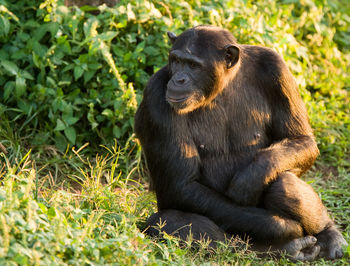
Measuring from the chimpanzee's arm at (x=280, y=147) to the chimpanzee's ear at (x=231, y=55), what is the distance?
0.45 meters

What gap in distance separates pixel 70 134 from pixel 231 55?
2265 mm

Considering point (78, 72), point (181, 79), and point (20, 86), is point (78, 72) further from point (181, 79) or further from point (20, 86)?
point (181, 79)

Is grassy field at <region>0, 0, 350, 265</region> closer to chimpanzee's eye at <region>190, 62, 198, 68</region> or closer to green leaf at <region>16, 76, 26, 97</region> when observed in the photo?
green leaf at <region>16, 76, 26, 97</region>

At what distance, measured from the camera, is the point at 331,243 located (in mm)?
5492

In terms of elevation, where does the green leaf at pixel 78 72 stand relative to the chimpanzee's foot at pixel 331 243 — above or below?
above

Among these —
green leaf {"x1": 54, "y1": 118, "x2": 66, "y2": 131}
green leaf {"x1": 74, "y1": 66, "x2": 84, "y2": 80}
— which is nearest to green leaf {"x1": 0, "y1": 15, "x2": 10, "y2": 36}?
green leaf {"x1": 74, "y1": 66, "x2": 84, "y2": 80}

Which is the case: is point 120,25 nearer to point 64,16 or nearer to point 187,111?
point 64,16

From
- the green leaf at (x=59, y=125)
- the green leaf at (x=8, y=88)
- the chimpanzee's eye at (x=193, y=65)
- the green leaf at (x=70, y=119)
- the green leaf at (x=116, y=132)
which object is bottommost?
the green leaf at (x=116, y=132)

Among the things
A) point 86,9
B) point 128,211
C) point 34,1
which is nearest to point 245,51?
point 128,211

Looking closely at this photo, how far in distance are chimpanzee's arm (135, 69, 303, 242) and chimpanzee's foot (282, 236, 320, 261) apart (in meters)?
0.06

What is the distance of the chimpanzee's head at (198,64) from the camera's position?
5258 mm

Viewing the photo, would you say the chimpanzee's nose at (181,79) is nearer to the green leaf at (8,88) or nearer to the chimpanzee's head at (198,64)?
the chimpanzee's head at (198,64)

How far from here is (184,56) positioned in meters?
5.28

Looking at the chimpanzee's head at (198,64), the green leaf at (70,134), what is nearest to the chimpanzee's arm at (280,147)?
the chimpanzee's head at (198,64)
